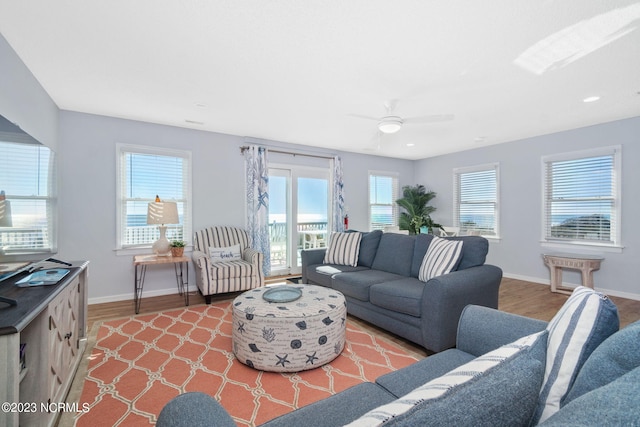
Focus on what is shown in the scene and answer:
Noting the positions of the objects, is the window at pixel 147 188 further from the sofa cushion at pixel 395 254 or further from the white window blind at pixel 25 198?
the sofa cushion at pixel 395 254

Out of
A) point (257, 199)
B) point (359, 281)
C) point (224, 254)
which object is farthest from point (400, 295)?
point (257, 199)

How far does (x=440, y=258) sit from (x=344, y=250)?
1.44m

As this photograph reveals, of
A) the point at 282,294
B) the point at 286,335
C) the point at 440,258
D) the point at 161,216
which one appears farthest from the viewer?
the point at 161,216

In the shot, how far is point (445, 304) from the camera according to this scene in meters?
2.43

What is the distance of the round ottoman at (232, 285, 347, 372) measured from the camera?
223 centimetres

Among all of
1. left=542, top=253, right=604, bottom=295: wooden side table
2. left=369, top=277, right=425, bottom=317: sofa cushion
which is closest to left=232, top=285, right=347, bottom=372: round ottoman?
left=369, top=277, right=425, bottom=317: sofa cushion

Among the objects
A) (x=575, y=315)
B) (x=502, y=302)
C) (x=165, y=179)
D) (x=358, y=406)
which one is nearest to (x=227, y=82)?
(x=165, y=179)

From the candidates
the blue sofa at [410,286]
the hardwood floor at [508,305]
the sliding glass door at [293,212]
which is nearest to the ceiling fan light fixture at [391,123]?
the blue sofa at [410,286]

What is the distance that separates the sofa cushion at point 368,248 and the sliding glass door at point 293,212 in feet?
6.40

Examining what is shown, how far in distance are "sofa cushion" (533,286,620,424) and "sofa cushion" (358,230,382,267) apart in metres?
2.95

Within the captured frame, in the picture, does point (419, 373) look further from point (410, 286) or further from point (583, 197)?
point (583, 197)

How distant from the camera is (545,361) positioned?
94 centimetres

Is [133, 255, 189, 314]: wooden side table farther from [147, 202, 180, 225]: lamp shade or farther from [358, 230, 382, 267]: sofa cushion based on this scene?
[358, 230, 382, 267]: sofa cushion

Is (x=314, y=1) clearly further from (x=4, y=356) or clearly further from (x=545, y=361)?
(x=4, y=356)
